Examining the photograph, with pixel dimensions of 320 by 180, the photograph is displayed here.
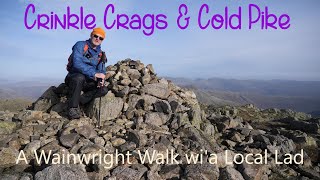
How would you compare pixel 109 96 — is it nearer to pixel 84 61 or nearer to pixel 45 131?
pixel 84 61

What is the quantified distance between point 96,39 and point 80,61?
1238 mm

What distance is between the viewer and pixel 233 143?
15688 mm

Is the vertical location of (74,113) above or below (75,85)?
below

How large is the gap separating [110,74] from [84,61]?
3.93m

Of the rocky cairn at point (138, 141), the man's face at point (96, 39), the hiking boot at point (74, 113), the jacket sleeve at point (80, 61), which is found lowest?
the rocky cairn at point (138, 141)

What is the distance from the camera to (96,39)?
14.3 metres

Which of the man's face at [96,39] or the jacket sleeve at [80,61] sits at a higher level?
the man's face at [96,39]

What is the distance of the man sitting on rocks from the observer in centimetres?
1415

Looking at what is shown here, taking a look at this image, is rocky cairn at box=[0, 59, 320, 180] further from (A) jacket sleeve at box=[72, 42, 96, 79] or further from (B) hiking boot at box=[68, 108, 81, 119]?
(A) jacket sleeve at box=[72, 42, 96, 79]

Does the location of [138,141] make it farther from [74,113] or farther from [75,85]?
[75,85]

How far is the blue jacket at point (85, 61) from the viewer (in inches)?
554

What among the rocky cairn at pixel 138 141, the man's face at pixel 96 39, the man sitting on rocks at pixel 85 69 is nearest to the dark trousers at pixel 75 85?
the man sitting on rocks at pixel 85 69

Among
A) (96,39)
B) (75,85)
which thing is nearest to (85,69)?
(75,85)

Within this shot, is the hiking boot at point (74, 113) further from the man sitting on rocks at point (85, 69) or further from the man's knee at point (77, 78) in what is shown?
the man's knee at point (77, 78)
